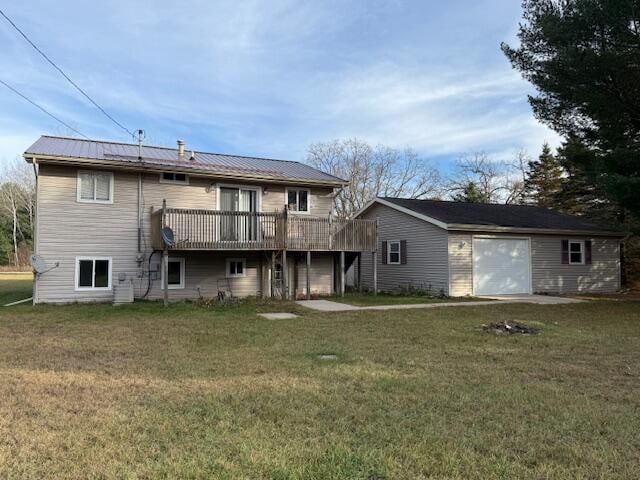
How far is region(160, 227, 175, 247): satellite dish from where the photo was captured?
12.7 metres

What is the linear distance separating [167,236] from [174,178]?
2.72 m

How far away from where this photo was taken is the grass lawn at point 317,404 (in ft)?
10.4

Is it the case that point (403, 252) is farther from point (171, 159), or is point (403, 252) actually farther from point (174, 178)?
point (171, 159)

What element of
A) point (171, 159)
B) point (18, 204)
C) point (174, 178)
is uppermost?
point (18, 204)

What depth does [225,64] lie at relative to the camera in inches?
643

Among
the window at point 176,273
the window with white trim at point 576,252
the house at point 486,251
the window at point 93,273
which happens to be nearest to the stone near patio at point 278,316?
the window at point 176,273

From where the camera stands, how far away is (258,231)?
14.5m

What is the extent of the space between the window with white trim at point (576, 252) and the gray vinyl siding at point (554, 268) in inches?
6.8

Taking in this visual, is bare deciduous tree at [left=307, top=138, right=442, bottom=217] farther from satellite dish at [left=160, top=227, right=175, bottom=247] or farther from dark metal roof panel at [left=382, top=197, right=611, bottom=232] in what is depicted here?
satellite dish at [left=160, top=227, right=175, bottom=247]

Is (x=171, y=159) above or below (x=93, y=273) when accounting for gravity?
above

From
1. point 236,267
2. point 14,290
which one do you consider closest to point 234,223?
point 236,267

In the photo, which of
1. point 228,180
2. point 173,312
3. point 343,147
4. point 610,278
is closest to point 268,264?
point 228,180

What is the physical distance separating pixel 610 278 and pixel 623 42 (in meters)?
10.8

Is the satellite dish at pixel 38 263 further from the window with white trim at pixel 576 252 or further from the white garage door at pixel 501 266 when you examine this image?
the window with white trim at pixel 576 252
